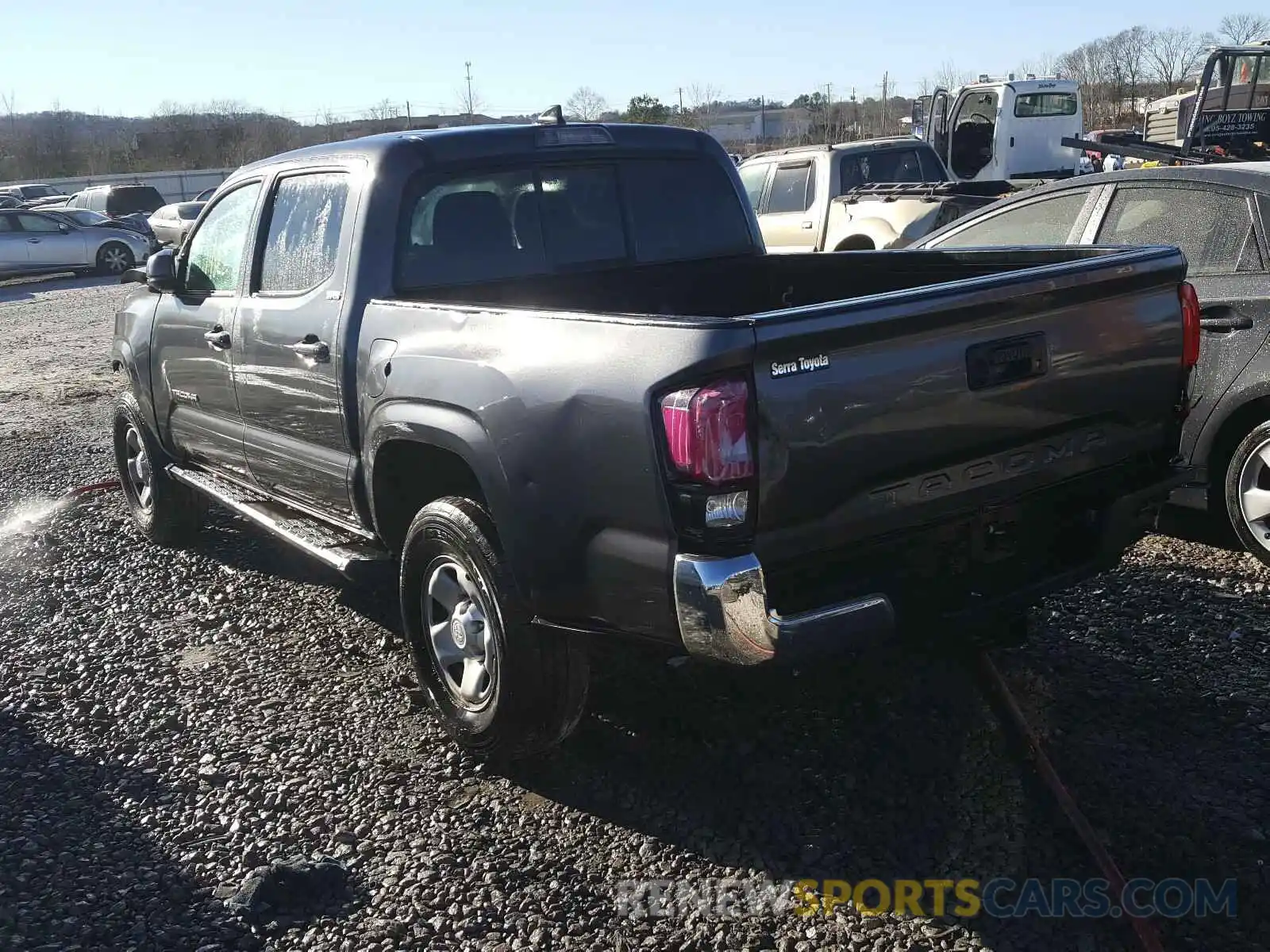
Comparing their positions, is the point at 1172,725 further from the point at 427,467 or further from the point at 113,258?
the point at 113,258

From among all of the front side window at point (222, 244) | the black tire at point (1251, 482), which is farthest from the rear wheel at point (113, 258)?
the black tire at point (1251, 482)

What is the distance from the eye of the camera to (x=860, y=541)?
121 inches

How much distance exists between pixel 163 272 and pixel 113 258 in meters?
22.7

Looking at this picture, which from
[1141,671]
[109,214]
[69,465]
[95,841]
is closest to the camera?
[95,841]

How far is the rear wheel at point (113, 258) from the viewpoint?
25.8 meters

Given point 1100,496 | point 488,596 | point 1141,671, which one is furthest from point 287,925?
point 1141,671

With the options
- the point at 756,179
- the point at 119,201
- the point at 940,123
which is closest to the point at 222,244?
the point at 756,179

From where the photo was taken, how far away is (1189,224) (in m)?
5.35

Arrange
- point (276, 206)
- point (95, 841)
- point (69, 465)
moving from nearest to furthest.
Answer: point (95, 841) < point (276, 206) < point (69, 465)

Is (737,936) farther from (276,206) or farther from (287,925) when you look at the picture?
(276,206)

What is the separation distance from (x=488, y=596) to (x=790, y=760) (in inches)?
42.6

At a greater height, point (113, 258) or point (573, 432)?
point (573, 432)

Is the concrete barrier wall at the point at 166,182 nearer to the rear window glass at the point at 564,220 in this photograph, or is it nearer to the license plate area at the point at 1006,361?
the rear window glass at the point at 564,220

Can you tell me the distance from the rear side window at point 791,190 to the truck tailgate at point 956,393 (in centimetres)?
982
